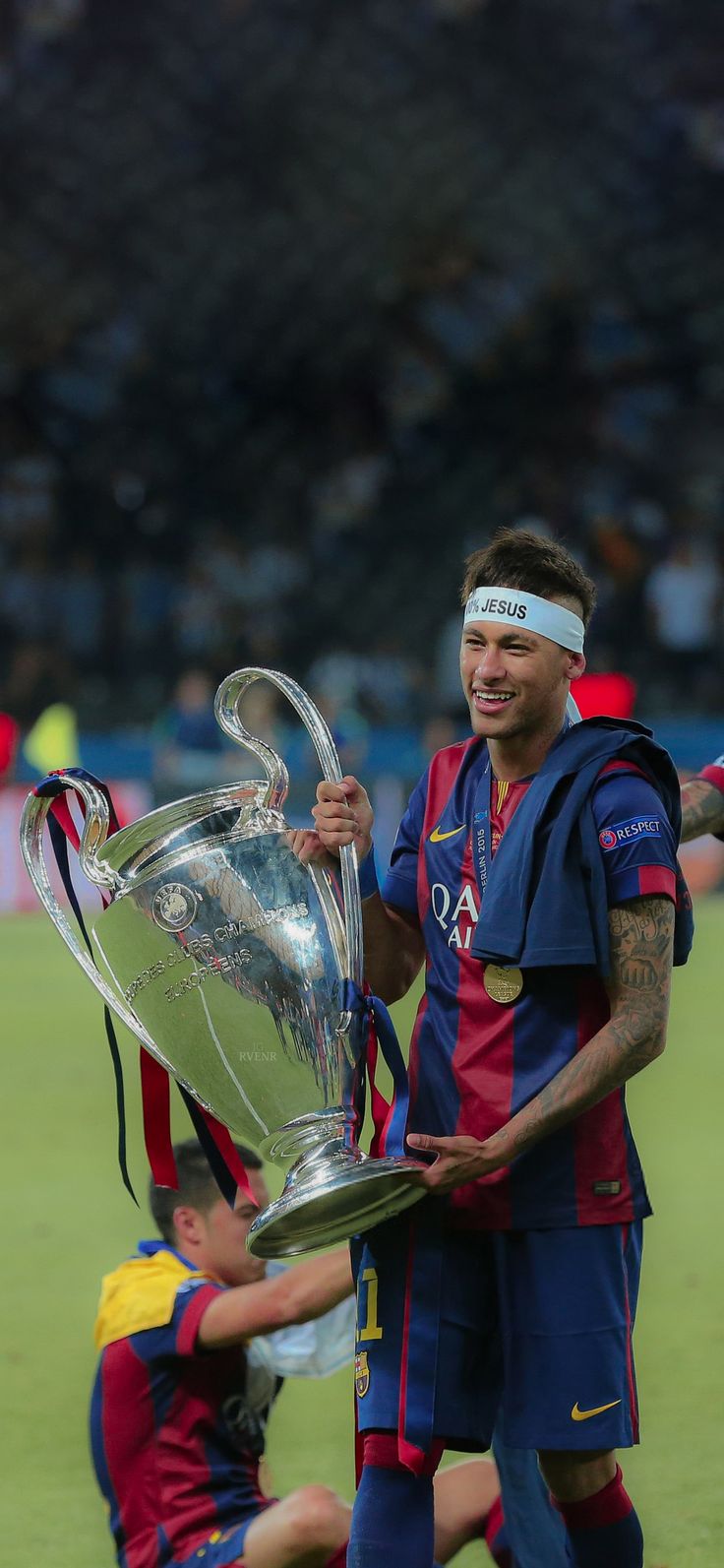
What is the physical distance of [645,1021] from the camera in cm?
260

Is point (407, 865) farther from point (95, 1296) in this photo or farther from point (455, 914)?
point (95, 1296)

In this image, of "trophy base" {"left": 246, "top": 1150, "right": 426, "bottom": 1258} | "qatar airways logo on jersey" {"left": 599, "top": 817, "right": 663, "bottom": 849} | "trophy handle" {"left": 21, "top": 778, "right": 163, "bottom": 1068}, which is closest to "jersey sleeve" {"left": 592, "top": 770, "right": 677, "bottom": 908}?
"qatar airways logo on jersey" {"left": 599, "top": 817, "right": 663, "bottom": 849}

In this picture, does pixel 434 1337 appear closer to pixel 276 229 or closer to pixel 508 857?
pixel 508 857

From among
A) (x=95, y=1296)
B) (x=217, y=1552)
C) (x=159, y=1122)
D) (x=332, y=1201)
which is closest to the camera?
(x=332, y=1201)

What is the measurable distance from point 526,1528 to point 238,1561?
1.45 feet

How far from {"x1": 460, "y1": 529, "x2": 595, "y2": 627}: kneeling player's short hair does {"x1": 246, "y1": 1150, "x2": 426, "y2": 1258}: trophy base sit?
0.81 metres

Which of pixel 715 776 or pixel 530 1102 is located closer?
pixel 530 1102

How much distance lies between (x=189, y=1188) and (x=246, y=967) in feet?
2.54

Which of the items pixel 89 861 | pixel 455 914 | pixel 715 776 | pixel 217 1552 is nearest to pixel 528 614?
pixel 455 914

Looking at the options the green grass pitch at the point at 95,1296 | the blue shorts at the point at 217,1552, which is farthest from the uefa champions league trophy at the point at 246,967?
the green grass pitch at the point at 95,1296

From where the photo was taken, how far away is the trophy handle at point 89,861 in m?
2.72

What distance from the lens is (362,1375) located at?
2.71 m

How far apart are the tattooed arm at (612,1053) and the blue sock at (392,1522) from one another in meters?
0.41

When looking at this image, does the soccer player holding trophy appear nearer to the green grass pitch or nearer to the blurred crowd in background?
the green grass pitch
